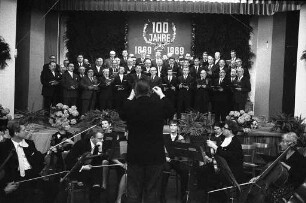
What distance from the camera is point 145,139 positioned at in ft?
22.2

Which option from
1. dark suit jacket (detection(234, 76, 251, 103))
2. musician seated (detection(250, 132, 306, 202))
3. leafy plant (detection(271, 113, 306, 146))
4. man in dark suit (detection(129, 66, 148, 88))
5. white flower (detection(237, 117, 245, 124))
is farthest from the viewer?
dark suit jacket (detection(234, 76, 251, 103))

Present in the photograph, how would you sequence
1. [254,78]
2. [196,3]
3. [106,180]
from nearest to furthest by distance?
[106,180]
[196,3]
[254,78]

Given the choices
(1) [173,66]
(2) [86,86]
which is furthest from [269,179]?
(1) [173,66]

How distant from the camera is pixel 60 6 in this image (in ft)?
54.2

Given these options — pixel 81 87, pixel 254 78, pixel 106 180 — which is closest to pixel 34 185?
pixel 106 180

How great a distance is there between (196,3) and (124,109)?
9.80m

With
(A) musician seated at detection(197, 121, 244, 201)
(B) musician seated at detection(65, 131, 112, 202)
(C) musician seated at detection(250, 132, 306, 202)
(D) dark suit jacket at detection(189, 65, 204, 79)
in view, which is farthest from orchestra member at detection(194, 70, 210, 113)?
(C) musician seated at detection(250, 132, 306, 202)

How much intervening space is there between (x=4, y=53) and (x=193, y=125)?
4.90m

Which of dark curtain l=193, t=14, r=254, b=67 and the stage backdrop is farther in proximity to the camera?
the stage backdrop

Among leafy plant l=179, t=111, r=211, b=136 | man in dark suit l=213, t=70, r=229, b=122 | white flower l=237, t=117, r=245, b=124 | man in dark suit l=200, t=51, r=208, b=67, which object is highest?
A: man in dark suit l=200, t=51, r=208, b=67

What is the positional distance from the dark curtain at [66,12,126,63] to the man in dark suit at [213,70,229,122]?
13.0ft

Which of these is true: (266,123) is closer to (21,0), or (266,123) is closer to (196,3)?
(196,3)

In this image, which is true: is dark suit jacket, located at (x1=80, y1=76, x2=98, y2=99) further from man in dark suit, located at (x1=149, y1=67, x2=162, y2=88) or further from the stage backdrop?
the stage backdrop

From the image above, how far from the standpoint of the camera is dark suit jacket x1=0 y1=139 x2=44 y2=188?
7742 millimetres
